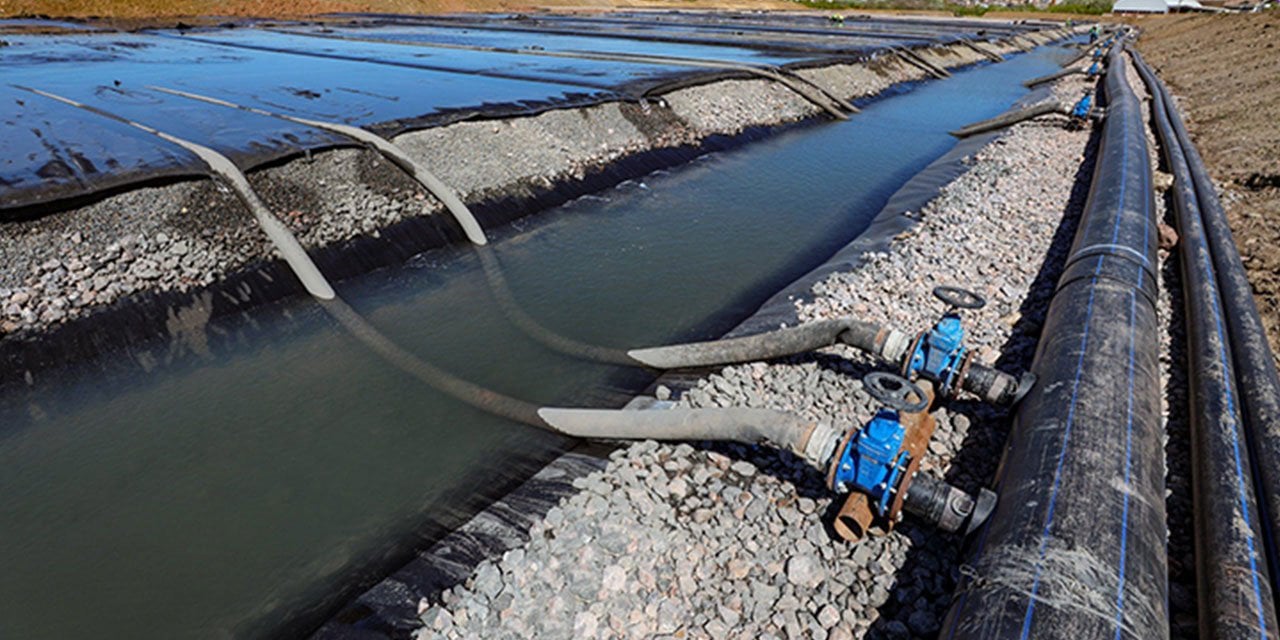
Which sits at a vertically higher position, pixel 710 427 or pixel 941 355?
pixel 941 355

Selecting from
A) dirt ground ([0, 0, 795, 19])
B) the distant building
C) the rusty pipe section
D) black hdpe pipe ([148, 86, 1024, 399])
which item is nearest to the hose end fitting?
the rusty pipe section

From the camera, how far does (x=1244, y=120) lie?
17547 millimetres

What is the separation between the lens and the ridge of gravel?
9086mm

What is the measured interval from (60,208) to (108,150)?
9.27 feet

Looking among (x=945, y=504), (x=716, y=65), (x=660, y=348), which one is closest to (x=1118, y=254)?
(x=945, y=504)

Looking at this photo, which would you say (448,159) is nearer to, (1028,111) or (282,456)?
(282,456)

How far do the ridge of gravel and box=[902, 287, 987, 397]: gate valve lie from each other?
363 inches

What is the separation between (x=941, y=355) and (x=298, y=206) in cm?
1122

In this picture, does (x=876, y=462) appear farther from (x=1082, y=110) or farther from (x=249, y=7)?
(x=249, y=7)

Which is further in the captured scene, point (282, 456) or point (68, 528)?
point (282, 456)

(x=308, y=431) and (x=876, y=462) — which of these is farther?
(x=308, y=431)

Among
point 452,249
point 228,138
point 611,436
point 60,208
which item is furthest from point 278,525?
point 228,138

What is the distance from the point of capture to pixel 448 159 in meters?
13.9

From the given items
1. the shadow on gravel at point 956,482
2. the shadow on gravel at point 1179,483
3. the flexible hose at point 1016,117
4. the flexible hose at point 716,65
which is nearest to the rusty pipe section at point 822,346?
the shadow on gravel at point 956,482
